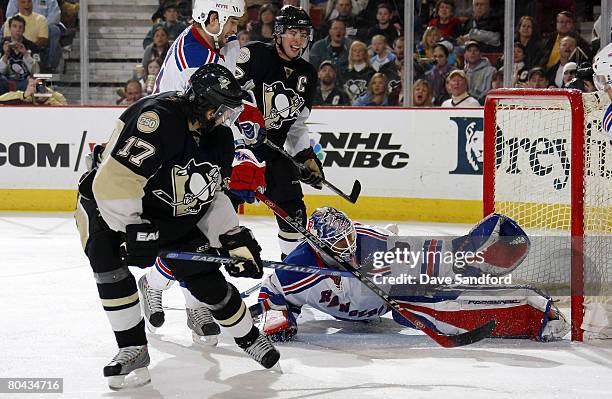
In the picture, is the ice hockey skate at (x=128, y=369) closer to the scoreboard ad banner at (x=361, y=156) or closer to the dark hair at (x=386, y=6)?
the scoreboard ad banner at (x=361, y=156)

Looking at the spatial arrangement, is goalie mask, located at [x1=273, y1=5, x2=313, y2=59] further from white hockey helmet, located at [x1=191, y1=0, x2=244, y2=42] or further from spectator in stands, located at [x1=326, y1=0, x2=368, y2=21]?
spectator in stands, located at [x1=326, y1=0, x2=368, y2=21]

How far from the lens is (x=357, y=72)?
696cm

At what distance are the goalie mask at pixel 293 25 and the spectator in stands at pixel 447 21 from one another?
281cm

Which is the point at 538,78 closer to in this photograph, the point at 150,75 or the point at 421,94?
the point at 421,94

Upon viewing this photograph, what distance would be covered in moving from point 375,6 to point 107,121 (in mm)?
1881

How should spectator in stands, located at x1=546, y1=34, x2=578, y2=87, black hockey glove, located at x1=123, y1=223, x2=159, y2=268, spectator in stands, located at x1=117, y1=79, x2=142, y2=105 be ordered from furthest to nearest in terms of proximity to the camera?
spectator in stands, located at x1=117, y1=79, x2=142, y2=105
spectator in stands, located at x1=546, y1=34, x2=578, y2=87
black hockey glove, located at x1=123, y1=223, x2=159, y2=268

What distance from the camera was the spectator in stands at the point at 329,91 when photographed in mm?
6906

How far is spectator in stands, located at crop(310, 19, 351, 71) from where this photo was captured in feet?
22.9

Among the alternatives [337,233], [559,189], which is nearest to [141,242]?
[337,233]

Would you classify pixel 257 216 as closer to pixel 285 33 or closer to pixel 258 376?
pixel 285 33

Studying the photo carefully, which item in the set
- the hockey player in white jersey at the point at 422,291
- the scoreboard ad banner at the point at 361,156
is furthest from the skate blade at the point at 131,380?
the scoreboard ad banner at the point at 361,156

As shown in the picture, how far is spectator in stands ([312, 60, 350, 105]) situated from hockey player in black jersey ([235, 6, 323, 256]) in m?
2.51

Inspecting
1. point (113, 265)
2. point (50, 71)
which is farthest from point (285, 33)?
point (50, 71)

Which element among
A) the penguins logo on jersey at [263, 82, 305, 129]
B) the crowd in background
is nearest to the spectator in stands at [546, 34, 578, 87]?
the crowd in background
